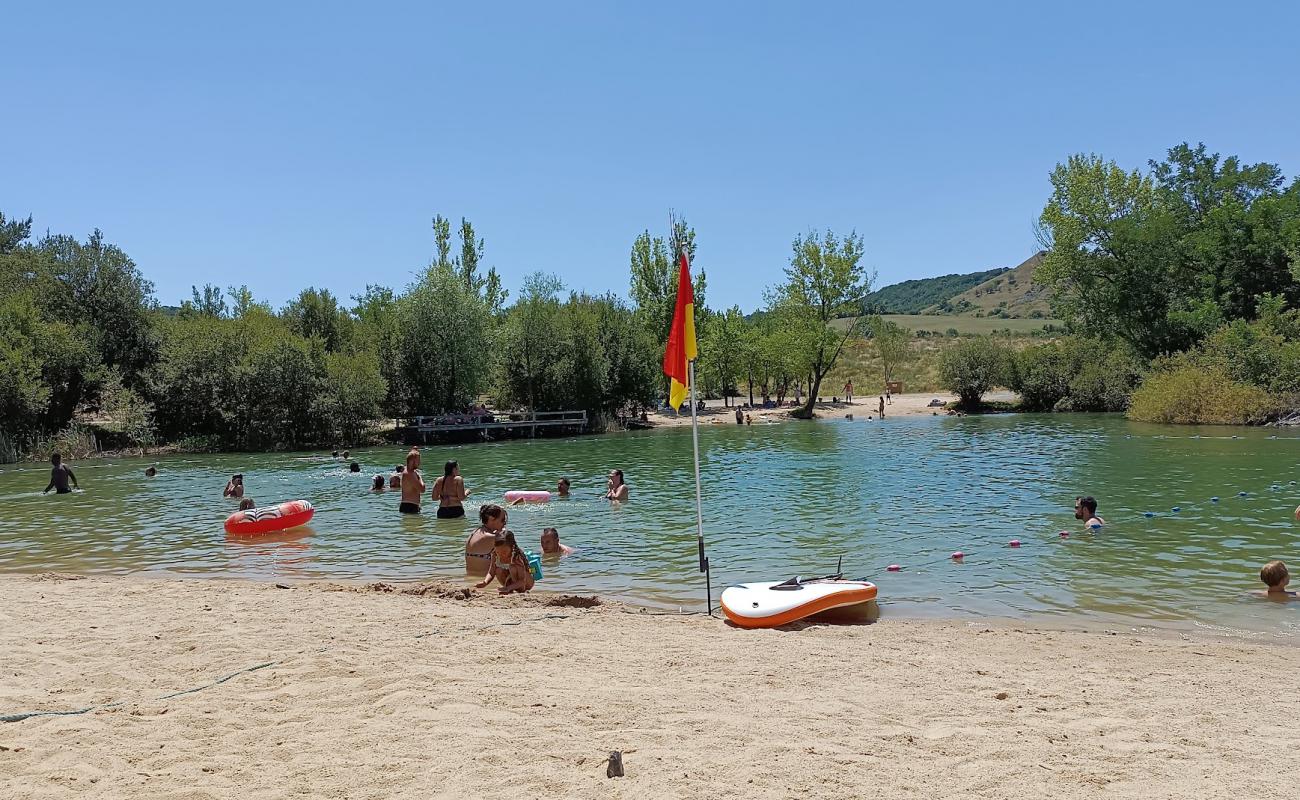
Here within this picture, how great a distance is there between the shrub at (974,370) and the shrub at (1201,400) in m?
14.6

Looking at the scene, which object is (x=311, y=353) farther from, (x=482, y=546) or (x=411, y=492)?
(x=482, y=546)

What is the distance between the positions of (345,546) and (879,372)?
7561 cm

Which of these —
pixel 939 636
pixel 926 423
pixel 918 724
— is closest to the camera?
pixel 918 724

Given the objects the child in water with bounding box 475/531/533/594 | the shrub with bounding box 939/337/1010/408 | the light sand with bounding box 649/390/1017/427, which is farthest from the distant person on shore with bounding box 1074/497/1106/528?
the shrub with bounding box 939/337/1010/408

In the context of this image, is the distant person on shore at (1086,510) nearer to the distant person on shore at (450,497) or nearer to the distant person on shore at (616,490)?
the distant person on shore at (616,490)

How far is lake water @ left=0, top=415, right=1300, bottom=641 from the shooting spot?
11625 millimetres

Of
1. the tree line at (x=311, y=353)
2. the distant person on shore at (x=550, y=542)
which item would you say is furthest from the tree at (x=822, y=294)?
the distant person on shore at (x=550, y=542)

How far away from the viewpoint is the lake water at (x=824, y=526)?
38.1ft

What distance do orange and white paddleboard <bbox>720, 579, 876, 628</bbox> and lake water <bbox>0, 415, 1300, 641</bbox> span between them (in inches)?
38.3

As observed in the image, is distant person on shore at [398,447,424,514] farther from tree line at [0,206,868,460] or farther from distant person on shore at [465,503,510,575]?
tree line at [0,206,868,460]

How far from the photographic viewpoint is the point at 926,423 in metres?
51.2

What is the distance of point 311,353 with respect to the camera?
43.2 metres

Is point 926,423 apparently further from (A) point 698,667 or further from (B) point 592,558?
(A) point 698,667

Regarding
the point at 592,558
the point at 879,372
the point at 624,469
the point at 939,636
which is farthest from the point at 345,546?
the point at 879,372
